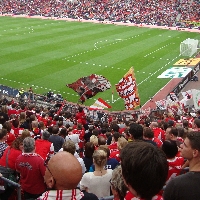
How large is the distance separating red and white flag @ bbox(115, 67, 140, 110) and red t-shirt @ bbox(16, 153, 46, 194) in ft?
44.2

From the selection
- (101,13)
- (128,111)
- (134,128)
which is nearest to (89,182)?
(134,128)

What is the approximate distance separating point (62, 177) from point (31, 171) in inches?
95.8

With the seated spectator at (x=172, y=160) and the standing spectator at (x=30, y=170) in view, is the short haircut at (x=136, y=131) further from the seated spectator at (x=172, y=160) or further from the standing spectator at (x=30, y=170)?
the standing spectator at (x=30, y=170)

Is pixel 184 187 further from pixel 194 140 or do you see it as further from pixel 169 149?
pixel 169 149

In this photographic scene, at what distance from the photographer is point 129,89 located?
19.4 m

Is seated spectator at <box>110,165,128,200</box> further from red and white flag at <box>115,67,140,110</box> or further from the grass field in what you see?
the grass field

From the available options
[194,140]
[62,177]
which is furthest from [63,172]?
[194,140]

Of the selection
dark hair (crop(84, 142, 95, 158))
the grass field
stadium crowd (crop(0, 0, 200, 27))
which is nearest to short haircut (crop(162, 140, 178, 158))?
dark hair (crop(84, 142, 95, 158))

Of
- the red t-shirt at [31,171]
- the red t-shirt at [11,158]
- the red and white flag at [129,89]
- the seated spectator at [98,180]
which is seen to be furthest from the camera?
the red and white flag at [129,89]

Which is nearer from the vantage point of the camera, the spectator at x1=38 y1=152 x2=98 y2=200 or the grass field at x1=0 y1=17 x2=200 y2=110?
the spectator at x1=38 y1=152 x2=98 y2=200

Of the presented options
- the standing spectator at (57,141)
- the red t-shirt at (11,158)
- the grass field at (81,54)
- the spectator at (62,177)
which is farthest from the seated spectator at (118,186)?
the grass field at (81,54)

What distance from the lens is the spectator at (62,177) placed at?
3.71 metres

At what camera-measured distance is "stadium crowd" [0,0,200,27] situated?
61.2m

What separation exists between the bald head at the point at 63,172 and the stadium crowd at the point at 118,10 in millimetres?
55467
